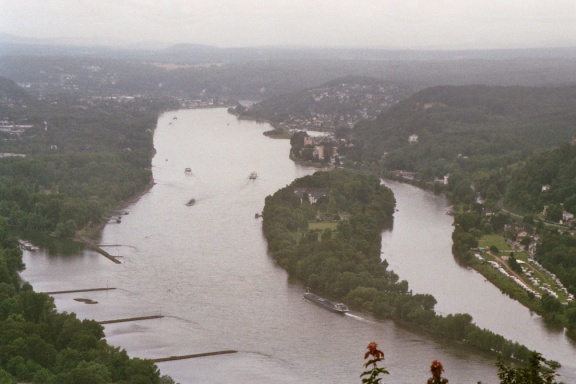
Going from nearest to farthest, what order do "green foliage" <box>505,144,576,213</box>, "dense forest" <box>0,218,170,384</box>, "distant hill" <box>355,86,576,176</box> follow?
1. "dense forest" <box>0,218,170,384</box>
2. "green foliage" <box>505,144,576,213</box>
3. "distant hill" <box>355,86,576,176</box>

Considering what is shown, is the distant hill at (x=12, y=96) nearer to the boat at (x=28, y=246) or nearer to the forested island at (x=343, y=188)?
the forested island at (x=343, y=188)

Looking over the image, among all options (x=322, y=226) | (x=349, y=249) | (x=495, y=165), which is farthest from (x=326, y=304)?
(x=495, y=165)

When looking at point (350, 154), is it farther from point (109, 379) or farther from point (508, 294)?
point (109, 379)

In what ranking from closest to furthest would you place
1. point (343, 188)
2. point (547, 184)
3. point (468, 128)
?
point (547, 184)
point (343, 188)
point (468, 128)

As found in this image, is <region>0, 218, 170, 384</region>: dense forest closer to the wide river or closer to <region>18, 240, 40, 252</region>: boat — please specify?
the wide river

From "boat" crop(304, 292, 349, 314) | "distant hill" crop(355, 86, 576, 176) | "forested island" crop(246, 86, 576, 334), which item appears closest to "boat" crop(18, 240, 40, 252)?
"boat" crop(304, 292, 349, 314)

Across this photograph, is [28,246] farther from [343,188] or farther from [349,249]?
[343,188]
